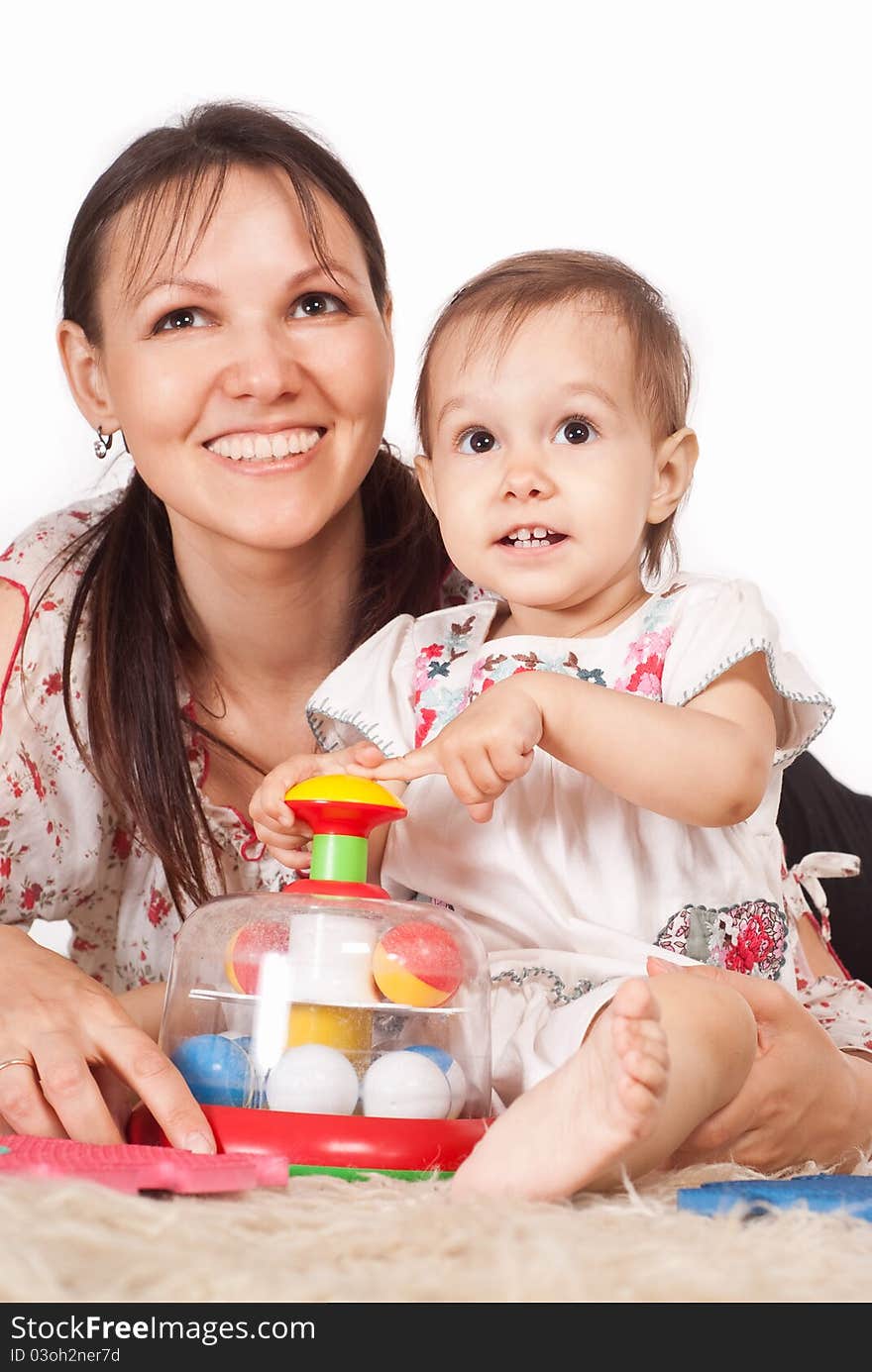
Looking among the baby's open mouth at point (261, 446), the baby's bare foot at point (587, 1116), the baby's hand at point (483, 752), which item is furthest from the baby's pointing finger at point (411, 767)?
the baby's open mouth at point (261, 446)

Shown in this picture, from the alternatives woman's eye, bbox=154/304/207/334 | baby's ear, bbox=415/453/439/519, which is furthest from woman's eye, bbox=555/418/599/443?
woman's eye, bbox=154/304/207/334

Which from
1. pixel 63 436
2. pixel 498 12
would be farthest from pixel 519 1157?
pixel 498 12

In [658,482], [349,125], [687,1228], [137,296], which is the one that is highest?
[349,125]

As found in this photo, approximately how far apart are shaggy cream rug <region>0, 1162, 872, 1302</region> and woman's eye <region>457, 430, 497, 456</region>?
0.79 m

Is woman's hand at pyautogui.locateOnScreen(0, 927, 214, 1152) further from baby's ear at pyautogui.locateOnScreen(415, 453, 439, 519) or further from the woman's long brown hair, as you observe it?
baby's ear at pyautogui.locateOnScreen(415, 453, 439, 519)

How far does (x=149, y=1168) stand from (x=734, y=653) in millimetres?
731

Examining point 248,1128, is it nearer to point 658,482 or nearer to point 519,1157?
point 519,1157

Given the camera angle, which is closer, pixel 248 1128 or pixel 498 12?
pixel 248 1128

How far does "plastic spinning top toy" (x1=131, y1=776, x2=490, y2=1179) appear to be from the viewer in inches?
45.8

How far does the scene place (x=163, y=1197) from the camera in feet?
3.37

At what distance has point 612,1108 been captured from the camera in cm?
100
